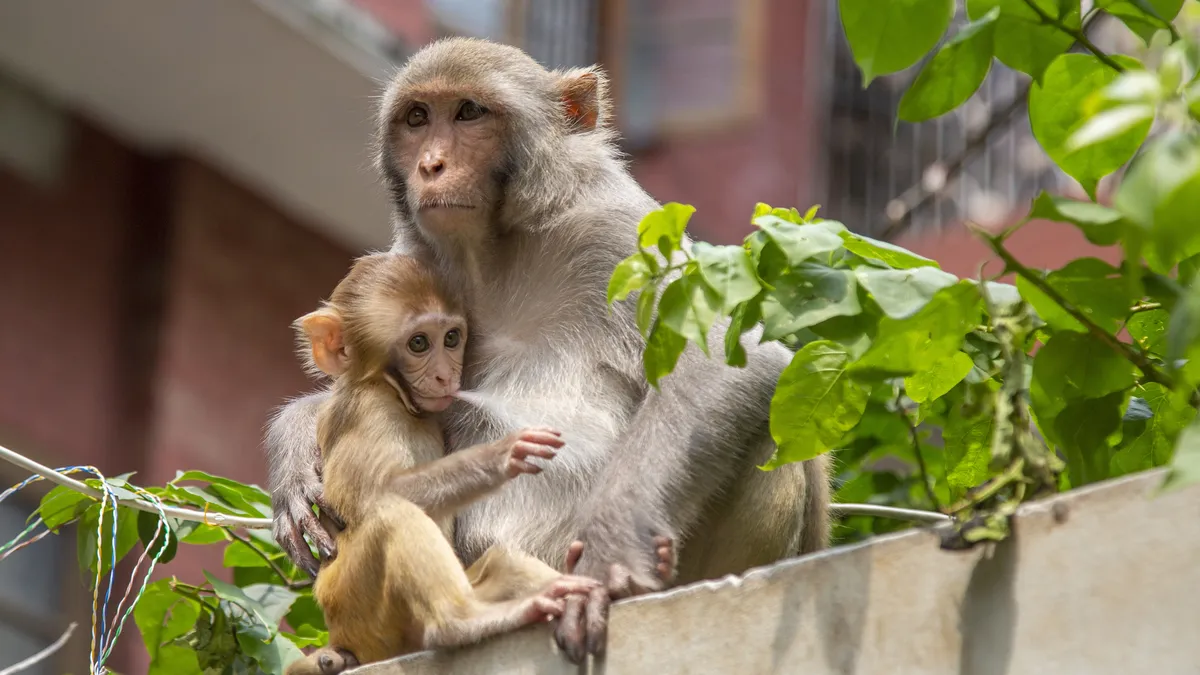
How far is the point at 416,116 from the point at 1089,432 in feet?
7.92

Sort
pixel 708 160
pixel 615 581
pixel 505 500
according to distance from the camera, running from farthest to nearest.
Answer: pixel 708 160, pixel 505 500, pixel 615 581

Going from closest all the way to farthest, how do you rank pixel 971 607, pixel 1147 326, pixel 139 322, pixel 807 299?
pixel 971 607
pixel 807 299
pixel 1147 326
pixel 139 322

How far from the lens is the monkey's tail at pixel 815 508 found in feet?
16.4

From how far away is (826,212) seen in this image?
1520 centimetres

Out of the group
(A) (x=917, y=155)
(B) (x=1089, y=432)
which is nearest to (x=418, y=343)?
(B) (x=1089, y=432)

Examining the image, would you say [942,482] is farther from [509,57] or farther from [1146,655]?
[1146,655]

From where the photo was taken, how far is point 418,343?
16.1ft

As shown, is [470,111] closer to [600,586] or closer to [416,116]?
[416,116]

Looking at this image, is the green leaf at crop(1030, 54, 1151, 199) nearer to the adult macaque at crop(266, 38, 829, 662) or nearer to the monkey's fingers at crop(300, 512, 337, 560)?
the adult macaque at crop(266, 38, 829, 662)

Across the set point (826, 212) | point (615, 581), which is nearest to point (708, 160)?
point (826, 212)

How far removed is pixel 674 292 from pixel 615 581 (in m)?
0.97

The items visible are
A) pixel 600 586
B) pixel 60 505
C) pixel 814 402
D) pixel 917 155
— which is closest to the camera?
pixel 814 402

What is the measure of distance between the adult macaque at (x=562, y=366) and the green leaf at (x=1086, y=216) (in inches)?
63.0

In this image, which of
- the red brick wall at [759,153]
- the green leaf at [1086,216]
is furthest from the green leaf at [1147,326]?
the red brick wall at [759,153]
